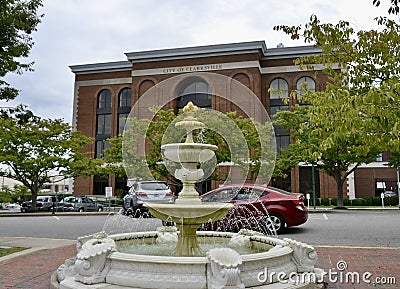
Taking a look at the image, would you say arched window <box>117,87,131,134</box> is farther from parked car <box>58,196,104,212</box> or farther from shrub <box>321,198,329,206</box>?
shrub <box>321,198,329,206</box>

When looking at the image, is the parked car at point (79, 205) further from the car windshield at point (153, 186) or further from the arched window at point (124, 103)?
the car windshield at point (153, 186)

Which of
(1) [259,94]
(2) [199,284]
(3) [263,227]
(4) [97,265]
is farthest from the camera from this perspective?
(1) [259,94]

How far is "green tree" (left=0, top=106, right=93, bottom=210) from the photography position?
28062 mm

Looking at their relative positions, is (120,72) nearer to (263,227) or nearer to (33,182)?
(33,182)

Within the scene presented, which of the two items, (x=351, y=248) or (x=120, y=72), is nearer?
(x=351, y=248)

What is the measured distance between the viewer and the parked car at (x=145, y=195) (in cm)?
1472

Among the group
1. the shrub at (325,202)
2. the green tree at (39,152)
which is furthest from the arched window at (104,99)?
the shrub at (325,202)

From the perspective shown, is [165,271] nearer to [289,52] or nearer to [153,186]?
[153,186]

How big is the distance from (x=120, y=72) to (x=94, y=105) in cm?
520

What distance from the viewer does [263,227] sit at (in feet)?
40.7

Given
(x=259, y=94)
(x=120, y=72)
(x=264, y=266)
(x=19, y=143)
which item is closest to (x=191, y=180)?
(x=264, y=266)

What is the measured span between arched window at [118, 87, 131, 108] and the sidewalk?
38.3 metres

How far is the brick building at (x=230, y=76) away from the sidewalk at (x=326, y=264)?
88.6ft

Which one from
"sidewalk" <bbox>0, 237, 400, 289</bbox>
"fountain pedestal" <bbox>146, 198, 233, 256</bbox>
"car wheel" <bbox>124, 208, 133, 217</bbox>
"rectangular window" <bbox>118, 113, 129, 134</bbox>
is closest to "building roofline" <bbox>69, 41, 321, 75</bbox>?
"rectangular window" <bbox>118, 113, 129, 134</bbox>
